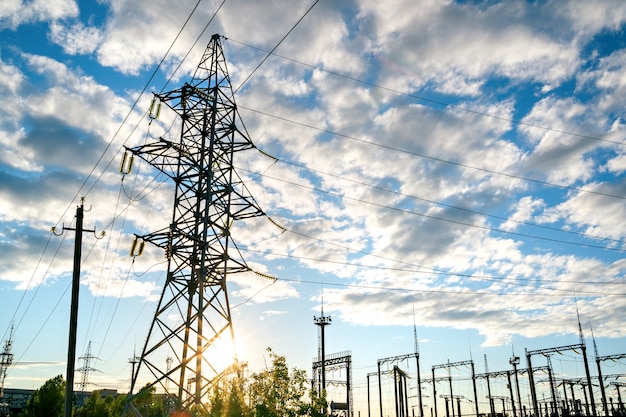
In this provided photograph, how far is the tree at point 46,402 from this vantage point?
39344 millimetres

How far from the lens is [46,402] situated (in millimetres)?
39719

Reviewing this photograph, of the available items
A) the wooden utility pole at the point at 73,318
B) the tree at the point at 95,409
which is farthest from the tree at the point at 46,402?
the wooden utility pole at the point at 73,318

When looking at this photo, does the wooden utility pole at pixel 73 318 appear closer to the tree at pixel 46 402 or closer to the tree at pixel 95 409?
the tree at pixel 46 402

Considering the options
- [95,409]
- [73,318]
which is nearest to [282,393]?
[73,318]

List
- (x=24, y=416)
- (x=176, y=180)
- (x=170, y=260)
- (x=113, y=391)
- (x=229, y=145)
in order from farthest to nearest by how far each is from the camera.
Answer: (x=113, y=391), (x=24, y=416), (x=229, y=145), (x=176, y=180), (x=170, y=260)

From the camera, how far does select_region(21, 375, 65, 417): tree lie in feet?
129

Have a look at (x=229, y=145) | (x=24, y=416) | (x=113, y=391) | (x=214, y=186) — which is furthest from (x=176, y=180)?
(x=113, y=391)

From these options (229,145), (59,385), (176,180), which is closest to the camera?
(176,180)

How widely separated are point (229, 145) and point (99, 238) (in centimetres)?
760

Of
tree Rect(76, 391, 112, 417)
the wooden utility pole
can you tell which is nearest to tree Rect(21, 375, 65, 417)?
tree Rect(76, 391, 112, 417)

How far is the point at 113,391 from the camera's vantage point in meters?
148

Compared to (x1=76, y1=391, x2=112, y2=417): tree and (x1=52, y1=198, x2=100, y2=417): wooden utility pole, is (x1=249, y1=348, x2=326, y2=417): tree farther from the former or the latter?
(x1=76, y1=391, x2=112, y2=417): tree

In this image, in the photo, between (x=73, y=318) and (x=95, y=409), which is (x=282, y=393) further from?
(x=95, y=409)

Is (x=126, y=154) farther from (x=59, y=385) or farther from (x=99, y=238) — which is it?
(x=59, y=385)
